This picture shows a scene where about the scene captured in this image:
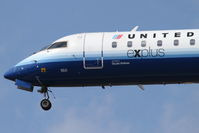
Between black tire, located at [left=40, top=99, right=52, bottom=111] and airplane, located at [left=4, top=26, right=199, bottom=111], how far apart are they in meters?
1.26

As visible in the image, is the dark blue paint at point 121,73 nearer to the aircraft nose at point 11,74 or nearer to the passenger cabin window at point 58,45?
the aircraft nose at point 11,74

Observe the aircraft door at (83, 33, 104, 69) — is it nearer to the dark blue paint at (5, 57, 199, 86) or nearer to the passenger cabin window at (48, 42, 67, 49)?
the dark blue paint at (5, 57, 199, 86)

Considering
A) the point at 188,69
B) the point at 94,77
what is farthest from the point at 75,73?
the point at 188,69

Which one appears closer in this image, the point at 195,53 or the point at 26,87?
the point at 195,53

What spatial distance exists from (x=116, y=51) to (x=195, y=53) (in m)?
5.33

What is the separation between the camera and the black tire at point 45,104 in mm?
67438

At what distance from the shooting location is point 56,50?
65.9 metres

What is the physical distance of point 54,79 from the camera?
6562 cm

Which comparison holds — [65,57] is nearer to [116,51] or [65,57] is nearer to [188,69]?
[116,51]

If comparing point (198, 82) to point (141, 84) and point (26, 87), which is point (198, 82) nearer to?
point (141, 84)

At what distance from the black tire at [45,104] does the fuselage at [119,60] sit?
62.7 inches

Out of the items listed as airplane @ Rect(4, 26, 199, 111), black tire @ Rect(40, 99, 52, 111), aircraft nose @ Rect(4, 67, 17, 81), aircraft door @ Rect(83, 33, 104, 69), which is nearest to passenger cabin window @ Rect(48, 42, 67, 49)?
airplane @ Rect(4, 26, 199, 111)

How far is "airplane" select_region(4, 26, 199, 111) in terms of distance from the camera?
207ft

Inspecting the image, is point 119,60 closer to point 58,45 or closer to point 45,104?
point 58,45
